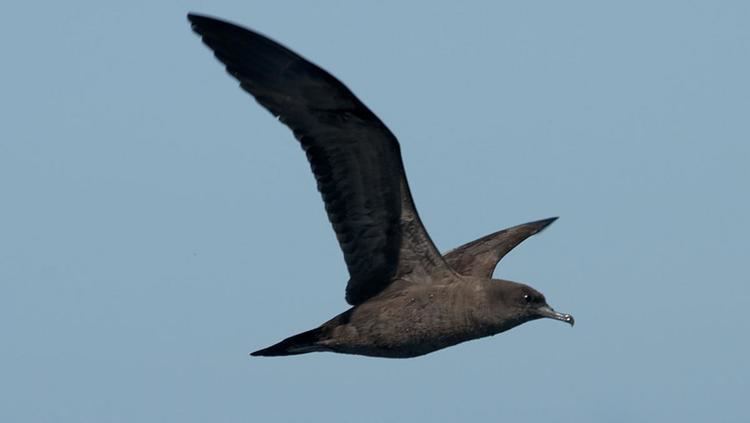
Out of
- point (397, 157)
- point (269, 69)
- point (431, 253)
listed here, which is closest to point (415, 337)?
point (431, 253)

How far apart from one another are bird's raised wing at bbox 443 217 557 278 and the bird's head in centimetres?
122

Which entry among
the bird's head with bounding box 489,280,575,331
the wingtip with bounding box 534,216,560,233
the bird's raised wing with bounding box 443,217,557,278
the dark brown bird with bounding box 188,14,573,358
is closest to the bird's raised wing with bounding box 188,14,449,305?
the dark brown bird with bounding box 188,14,573,358

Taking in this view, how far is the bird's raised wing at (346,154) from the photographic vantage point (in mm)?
12836

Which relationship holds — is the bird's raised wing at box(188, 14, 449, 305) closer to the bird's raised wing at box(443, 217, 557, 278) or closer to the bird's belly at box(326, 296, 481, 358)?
the bird's belly at box(326, 296, 481, 358)

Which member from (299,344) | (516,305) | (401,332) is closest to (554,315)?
(516,305)

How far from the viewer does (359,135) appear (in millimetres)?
13125

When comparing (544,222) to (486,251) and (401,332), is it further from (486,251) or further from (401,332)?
(401,332)

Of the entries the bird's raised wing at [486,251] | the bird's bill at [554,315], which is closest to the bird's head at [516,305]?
the bird's bill at [554,315]

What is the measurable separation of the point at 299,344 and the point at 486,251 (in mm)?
2675

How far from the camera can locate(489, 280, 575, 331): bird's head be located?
1377 centimetres

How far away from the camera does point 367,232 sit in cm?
1382

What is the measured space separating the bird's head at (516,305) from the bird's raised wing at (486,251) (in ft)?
4.00

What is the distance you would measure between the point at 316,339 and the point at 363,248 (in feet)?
2.98

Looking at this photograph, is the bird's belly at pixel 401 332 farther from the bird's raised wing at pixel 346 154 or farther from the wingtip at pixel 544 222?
the wingtip at pixel 544 222
